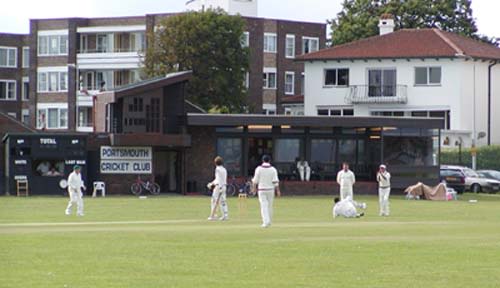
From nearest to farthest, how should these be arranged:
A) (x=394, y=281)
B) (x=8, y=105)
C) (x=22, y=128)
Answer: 1. (x=394, y=281)
2. (x=22, y=128)
3. (x=8, y=105)

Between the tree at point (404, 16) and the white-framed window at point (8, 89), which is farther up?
the tree at point (404, 16)

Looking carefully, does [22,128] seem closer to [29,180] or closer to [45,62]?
[29,180]

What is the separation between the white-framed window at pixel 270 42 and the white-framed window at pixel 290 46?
1.14m

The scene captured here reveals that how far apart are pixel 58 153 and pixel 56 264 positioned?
43437 millimetres

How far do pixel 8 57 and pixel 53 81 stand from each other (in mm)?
8396

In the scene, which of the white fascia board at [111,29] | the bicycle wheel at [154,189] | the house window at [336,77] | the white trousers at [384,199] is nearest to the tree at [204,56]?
the house window at [336,77]

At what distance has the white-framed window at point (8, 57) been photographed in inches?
4505

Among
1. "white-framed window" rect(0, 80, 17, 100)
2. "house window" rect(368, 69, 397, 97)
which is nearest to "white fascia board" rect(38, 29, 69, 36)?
"white-framed window" rect(0, 80, 17, 100)

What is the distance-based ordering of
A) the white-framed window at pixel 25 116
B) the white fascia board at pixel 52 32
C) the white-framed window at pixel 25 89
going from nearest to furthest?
the white fascia board at pixel 52 32 → the white-framed window at pixel 25 116 → the white-framed window at pixel 25 89

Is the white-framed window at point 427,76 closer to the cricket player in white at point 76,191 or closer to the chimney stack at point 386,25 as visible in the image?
the chimney stack at point 386,25

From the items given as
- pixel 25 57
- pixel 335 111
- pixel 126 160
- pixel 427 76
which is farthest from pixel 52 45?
pixel 126 160

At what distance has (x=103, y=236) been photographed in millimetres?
29984

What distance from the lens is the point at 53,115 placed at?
357 feet

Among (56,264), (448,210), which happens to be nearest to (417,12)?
(448,210)
